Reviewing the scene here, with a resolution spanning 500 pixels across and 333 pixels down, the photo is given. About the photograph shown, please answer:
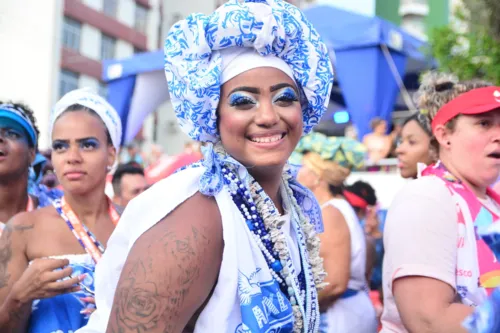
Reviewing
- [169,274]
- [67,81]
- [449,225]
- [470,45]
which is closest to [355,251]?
[449,225]

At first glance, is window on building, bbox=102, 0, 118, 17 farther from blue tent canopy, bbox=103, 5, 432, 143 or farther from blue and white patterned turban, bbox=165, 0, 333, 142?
blue and white patterned turban, bbox=165, 0, 333, 142

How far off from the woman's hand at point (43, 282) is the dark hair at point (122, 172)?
367 centimetres

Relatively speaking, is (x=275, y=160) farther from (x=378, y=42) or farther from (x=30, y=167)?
(x=378, y=42)

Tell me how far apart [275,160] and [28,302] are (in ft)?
4.44

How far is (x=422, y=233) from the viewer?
230 centimetres

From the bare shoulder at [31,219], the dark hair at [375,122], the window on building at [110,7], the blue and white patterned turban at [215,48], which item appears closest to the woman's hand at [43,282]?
the bare shoulder at [31,219]

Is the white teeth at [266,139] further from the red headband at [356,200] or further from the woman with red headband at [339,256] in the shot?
the red headband at [356,200]

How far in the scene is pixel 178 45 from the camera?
1979 millimetres

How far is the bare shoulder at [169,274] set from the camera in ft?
5.36

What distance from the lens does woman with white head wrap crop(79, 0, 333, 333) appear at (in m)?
1.68

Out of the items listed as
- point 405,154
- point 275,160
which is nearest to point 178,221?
point 275,160

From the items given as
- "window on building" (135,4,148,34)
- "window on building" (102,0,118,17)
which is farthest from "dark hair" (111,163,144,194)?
"window on building" (135,4,148,34)

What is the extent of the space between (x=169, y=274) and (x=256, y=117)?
589 millimetres

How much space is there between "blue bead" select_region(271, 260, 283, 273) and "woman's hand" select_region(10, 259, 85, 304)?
43.2 inches
